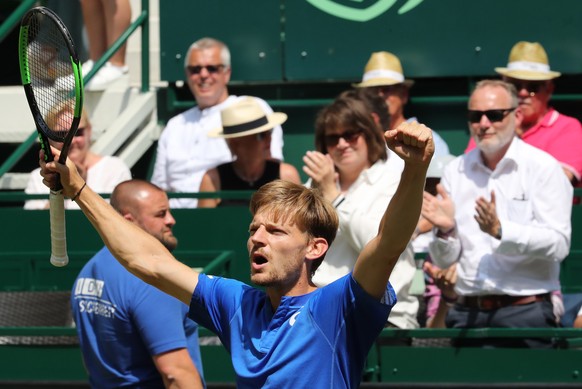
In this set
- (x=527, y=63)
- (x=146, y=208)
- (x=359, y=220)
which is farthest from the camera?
(x=527, y=63)

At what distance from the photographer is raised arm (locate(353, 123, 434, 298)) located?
3.28 m

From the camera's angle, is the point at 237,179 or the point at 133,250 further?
the point at 237,179

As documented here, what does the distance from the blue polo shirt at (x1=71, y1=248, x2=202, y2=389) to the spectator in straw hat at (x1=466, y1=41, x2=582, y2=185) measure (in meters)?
2.75

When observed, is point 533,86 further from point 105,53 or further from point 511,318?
point 105,53

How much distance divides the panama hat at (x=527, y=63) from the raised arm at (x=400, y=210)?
395 cm

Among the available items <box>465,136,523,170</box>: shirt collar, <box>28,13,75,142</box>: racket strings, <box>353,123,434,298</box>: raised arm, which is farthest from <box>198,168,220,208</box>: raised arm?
<box>353,123,434,298</box>: raised arm

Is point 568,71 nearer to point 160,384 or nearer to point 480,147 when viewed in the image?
Result: point 480,147

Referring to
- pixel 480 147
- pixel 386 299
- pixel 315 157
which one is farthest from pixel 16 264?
pixel 386 299

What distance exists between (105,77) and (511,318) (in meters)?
3.81

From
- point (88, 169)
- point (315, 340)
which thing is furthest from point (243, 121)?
point (315, 340)

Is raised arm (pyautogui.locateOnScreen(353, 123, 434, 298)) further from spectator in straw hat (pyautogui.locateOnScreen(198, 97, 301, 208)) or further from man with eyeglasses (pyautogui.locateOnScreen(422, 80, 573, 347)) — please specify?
spectator in straw hat (pyautogui.locateOnScreen(198, 97, 301, 208))

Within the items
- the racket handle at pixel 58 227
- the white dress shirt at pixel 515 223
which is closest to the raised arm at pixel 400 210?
the racket handle at pixel 58 227

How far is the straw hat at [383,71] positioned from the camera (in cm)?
747

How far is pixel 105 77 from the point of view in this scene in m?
8.52
